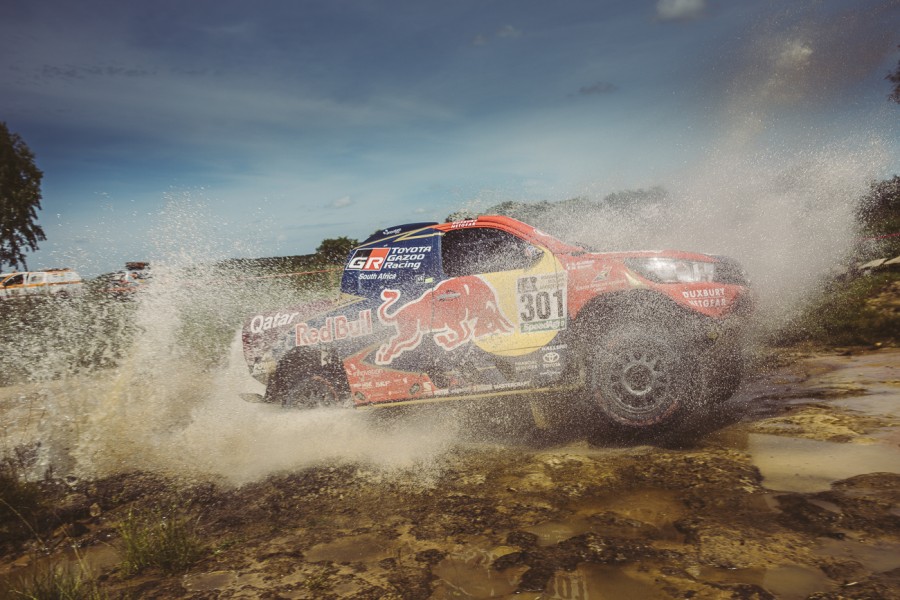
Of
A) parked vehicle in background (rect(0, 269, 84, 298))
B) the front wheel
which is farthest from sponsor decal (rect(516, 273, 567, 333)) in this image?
parked vehicle in background (rect(0, 269, 84, 298))

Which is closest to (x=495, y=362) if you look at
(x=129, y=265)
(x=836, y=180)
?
(x=836, y=180)

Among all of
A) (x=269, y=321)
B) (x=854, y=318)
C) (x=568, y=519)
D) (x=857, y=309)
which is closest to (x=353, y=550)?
(x=568, y=519)

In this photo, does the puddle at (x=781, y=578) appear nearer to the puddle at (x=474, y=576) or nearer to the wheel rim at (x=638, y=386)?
the puddle at (x=474, y=576)

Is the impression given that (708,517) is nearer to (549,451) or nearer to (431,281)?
(549,451)

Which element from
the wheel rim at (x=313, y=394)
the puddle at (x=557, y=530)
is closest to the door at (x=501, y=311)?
the wheel rim at (x=313, y=394)

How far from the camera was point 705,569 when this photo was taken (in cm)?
238

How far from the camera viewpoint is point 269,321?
16.7 ft

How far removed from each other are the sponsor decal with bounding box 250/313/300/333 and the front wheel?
3017mm

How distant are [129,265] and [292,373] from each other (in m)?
23.9

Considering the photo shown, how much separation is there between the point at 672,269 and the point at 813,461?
5.69ft

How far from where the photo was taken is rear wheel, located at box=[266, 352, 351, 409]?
192 inches

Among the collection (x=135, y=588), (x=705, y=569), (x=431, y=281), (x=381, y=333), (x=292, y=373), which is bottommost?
(x=135, y=588)

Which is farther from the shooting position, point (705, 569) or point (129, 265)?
point (129, 265)

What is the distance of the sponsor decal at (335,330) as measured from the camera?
4.79m
